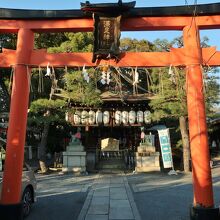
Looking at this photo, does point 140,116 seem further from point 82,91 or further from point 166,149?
point 82,91

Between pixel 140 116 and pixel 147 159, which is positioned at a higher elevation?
pixel 140 116

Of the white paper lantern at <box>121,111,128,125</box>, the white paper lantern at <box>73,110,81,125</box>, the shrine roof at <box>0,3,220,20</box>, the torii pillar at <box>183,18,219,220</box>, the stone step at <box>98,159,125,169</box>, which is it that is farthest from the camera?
the stone step at <box>98,159,125,169</box>

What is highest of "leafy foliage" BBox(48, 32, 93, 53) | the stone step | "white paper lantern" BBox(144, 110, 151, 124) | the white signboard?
"leafy foliage" BBox(48, 32, 93, 53)

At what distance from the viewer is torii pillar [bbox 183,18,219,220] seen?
7.44 m

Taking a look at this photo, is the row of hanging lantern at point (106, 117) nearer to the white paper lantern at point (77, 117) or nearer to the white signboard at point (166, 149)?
the white paper lantern at point (77, 117)

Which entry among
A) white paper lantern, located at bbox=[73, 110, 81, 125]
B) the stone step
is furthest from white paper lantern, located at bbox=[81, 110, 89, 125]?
the stone step

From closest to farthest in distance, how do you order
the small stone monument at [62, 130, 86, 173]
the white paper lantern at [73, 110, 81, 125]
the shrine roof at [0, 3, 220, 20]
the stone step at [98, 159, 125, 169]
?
the shrine roof at [0, 3, 220, 20] < the small stone monument at [62, 130, 86, 173] < the white paper lantern at [73, 110, 81, 125] < the stone step at [98, 159, 125, 169]

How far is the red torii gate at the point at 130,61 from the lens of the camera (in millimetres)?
7602

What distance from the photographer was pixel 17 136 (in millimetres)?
7742

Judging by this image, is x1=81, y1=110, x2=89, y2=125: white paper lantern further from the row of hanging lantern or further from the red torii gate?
the red torii gate

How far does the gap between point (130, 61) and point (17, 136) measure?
3175mm

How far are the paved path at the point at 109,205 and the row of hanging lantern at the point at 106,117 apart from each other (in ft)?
26.3

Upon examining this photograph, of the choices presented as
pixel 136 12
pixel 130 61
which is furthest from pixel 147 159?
pixel 136 12

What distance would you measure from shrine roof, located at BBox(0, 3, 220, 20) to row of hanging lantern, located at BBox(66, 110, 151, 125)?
13.2m
